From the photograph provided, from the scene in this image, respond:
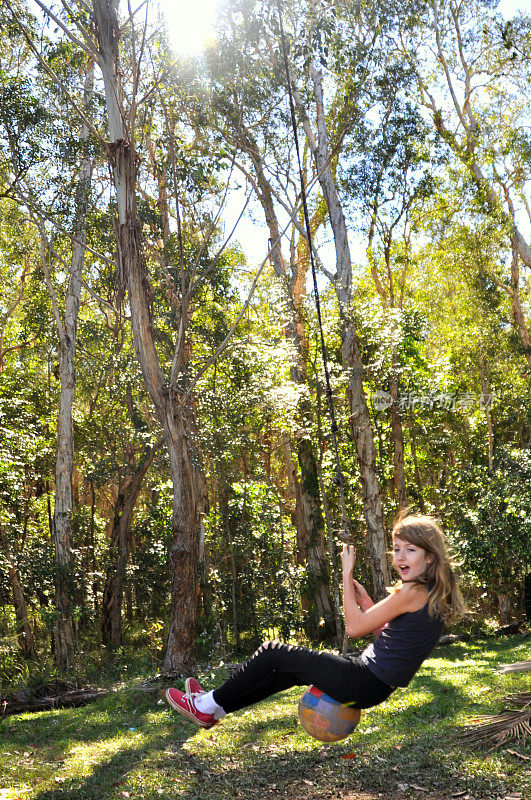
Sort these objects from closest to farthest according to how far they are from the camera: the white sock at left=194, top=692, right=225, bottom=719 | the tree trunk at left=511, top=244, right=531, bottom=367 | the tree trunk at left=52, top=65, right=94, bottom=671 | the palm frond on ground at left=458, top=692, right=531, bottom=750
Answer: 1. the white sock at left=194, top=692, right=225, bottom=719
2. the palm frond on ground at left=458, top=692, right=531, bottom=750
3. the tree trunk at left=52, top=65, right=94, bottom=671
4. the tree trunk at left=511, top=244, right=531, bottom=367

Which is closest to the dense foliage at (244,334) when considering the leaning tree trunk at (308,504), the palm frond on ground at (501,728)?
the leaning tree trunk at (308,504)

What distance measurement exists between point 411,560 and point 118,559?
12.4m

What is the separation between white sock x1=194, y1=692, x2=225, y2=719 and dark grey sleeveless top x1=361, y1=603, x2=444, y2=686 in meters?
0.86

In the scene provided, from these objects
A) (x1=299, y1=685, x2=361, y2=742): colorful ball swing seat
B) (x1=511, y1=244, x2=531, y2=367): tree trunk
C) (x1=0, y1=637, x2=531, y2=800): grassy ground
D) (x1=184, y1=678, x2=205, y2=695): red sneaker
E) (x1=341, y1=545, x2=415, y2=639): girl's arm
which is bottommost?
(x1=0, y1=637, x2=531, y2=800): grassy ground

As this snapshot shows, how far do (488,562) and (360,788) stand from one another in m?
9.78

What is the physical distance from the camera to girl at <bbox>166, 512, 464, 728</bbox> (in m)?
3.60

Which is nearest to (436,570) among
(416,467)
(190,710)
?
(190,710)

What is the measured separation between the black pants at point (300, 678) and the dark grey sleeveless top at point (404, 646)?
0.19ft

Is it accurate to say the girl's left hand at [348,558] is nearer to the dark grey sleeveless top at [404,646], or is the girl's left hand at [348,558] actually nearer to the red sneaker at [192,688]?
the dark grey sleeveless top at [404,646]

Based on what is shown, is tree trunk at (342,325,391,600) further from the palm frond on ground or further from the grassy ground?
the palm frond on ground

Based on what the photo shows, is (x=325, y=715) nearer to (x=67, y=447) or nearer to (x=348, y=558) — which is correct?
(x=348, y=558)

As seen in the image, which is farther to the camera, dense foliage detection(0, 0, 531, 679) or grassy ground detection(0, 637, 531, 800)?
dense foliage detection(0, 0, 531, 679)

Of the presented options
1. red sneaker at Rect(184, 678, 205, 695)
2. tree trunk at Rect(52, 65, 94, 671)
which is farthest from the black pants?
tree trunk at Rect(52, 65, 94, 671)

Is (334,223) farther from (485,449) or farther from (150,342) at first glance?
(485,449)
